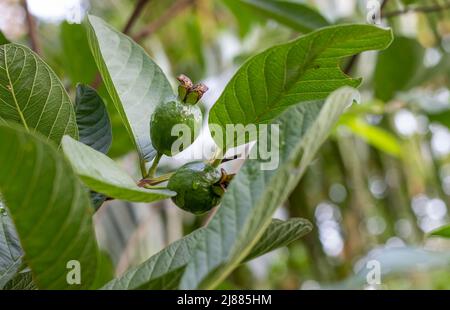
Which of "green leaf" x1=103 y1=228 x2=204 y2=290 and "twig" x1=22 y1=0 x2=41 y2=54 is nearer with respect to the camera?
"green leaf" x1=103 y1=228 x2=204 y2=290

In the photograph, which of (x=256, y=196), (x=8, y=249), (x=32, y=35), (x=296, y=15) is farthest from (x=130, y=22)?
(x=256, y=196)

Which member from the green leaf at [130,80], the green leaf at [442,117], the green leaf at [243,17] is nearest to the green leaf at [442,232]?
the green leaf at [130,80]

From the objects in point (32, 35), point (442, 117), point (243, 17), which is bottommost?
point (32, 35)

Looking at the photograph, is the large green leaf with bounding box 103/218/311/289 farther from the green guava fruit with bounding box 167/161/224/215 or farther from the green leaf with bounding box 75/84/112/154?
the green leaf with bounding box 75/84/112/154

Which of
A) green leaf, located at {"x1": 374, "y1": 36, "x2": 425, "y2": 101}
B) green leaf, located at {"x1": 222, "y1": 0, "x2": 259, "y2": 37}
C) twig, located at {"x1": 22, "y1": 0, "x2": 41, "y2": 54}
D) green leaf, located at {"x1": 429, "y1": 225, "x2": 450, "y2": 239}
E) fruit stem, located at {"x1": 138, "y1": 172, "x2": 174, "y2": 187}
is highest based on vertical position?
green leaf, located at {"x1": 222, "y1": 0, "x2": 259, "y2": 37}

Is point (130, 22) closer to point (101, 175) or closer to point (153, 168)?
point (153, 168)

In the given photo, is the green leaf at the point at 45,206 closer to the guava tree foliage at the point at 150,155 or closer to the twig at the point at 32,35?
the guava tree foliage at the point at 150,155

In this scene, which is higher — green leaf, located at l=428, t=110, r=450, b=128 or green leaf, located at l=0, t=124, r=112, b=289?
green leaf, located at l=428, t=110, r=450, b=128

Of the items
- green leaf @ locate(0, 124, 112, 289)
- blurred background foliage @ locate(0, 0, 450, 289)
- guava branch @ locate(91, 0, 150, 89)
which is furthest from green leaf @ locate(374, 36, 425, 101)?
green leaf @ locate(0, 124, 112, 289)
